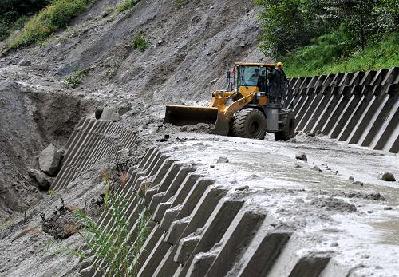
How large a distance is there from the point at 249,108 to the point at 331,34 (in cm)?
886

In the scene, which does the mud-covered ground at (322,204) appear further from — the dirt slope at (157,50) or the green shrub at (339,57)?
the dirt slope at (157,50)

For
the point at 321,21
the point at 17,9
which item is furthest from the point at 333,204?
the point at 17,9

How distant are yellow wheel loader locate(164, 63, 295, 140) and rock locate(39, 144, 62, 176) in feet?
29.1

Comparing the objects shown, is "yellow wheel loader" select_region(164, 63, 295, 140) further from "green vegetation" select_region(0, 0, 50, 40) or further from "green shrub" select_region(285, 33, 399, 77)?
"green vegetation" select_region(0, 0, 50, 40)

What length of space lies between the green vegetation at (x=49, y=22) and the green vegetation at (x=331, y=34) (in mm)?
22088

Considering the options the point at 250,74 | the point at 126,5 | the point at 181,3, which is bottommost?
the point at 250,74

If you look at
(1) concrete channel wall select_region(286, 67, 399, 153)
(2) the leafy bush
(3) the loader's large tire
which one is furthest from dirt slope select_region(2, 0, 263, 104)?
(3) the loader's large tire

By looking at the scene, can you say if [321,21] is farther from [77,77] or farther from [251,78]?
[77,77]

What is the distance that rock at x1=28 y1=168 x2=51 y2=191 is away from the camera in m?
25.0

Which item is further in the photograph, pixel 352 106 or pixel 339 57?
pixel 339 57

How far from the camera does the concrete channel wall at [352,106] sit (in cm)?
1594

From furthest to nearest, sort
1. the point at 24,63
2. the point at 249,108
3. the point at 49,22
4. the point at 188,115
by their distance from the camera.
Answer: the point at 49,22
the point at 24,63
the point at 188,115
the point at 249,108

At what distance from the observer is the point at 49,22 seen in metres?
47.9

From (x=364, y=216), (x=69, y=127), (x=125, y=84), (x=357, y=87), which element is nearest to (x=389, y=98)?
(x=357, y=87)
